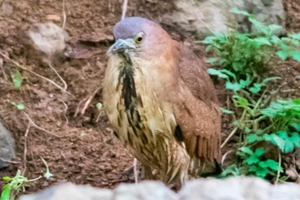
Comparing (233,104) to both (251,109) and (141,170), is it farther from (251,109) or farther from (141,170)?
(141,170)

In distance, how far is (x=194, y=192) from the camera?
1760 millimetres

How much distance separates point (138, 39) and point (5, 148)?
1121mm

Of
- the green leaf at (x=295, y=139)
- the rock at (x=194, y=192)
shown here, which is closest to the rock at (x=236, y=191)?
the rock at (x=194, y=192)

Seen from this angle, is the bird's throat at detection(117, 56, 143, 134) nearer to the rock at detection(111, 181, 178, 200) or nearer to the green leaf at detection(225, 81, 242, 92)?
the green leaf at detection(225, 81, 242, 92)

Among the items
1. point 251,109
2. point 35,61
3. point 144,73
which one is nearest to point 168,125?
point 144,73

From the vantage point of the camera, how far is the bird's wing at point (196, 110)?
11.6 feet

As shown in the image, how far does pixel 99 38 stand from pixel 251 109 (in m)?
1.14

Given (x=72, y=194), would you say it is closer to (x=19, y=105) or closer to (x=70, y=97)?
(x=19, y=105)

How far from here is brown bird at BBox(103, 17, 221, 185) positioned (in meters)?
3.33

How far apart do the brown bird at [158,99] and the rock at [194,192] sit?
151 centimetres

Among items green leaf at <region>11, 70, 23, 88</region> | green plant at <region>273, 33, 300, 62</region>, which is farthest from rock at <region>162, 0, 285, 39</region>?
green leaf at <region>11, 70, 23, 88</region>

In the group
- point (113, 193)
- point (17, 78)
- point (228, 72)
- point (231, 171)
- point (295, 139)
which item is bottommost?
point (231, 171)

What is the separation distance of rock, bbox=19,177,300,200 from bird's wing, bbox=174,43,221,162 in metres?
1.68

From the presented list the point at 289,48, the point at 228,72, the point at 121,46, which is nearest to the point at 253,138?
the point at 228,72
